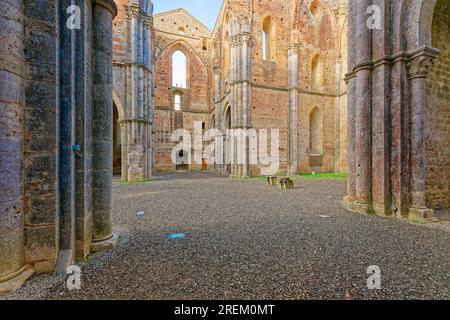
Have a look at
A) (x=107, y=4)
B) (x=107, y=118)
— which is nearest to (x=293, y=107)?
(x=107, y=4)

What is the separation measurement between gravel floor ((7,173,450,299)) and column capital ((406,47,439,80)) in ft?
11.1

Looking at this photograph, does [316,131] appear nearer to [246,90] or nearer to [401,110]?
[246,90]

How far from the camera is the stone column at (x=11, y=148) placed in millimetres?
2119

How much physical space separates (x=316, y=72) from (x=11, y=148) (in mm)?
23384

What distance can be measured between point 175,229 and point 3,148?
2.82m

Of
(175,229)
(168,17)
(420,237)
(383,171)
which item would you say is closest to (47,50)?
(175,229)

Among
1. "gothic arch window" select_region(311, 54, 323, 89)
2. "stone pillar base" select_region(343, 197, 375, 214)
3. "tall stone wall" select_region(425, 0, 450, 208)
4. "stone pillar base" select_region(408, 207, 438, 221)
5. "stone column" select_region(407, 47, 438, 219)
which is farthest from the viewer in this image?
"gothic arch window" select_region(311, 54, 323, 89)

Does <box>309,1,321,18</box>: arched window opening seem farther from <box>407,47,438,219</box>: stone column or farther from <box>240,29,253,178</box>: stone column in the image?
<box>407,47,438,219</box>: stone column

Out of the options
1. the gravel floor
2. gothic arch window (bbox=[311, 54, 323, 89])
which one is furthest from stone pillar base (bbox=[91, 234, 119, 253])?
gothic arch window (bbox=[311, 54, 323, 89])

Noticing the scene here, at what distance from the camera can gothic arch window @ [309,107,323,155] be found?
20047 millimetres

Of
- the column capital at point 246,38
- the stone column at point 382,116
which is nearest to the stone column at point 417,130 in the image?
the stone column at point 382,116

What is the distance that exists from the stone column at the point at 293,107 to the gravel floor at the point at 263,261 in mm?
13740

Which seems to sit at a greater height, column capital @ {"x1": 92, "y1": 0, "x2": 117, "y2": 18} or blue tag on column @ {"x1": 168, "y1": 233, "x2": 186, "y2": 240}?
column capital @ {"x1": 92, "y1": 0, "x2": 117, "y2": 18}

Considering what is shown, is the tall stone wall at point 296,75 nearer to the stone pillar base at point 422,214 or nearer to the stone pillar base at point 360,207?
the stone pillar base at point 360,207
